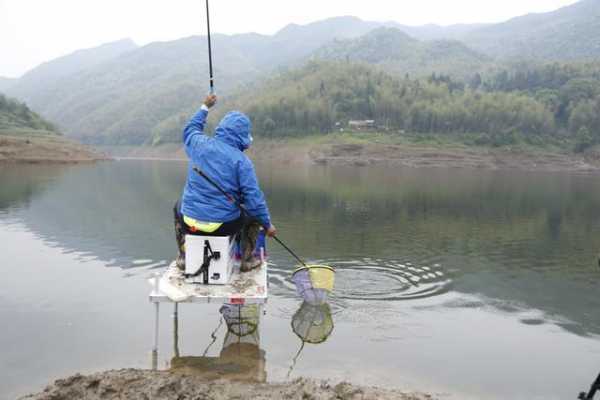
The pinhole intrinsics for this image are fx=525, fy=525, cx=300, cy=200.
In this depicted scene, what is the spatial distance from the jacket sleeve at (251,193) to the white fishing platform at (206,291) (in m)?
1.01

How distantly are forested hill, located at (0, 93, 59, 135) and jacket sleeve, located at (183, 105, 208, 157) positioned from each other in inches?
3415

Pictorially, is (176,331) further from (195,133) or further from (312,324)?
(195,133)

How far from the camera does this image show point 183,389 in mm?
5996

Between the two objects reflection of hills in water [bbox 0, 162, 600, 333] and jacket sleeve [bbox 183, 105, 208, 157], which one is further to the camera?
reflection of hills in water [bbox 0, 162, 600, 333]

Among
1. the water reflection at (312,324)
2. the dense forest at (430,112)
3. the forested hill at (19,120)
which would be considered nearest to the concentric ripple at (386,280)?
the water reflection at (312,324)

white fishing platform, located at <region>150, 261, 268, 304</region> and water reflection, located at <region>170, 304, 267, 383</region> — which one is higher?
white fishing platform, located at <region>150, 261, 268, 304</region>

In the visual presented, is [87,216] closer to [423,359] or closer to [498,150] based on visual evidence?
[423,359]

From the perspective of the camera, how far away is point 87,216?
69.9 ft

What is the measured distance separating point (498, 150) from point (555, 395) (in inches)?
4239

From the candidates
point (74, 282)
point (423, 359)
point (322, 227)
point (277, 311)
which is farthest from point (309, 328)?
point (322, 227)

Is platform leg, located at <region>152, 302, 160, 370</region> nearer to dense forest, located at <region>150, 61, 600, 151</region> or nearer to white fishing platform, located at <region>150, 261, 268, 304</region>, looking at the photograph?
white fishing platform, located at <region>150, 261, 268, 304</region>

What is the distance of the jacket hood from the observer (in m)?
7.57

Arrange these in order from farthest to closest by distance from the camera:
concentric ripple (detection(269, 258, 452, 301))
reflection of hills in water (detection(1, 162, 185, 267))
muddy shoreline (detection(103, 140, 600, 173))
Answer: muddy shoreline (detection(103, 140, 600, 173)), reflection of hills in water (detection(1, 162, 185, 267)), concentric ripple (detection(269, 258, 452, 301))

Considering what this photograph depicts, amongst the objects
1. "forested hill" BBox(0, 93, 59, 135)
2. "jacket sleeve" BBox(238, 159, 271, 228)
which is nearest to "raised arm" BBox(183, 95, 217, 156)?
"jacket sleeve" BBox(238, 159, 271, 228)
